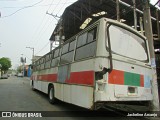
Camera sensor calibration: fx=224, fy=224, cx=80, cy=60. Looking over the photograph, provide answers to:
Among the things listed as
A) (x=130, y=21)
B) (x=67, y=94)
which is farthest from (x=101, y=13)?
(x=67, y=94)

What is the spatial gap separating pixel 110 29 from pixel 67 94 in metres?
3.03

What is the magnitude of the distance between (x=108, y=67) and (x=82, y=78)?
1.09 metres

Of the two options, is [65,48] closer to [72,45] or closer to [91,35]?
[72,45]

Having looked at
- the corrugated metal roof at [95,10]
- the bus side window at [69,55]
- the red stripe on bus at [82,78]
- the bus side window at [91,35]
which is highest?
the corrugated metal roof at [95,10]

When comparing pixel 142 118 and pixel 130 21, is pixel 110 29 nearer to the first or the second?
pixel 142 118

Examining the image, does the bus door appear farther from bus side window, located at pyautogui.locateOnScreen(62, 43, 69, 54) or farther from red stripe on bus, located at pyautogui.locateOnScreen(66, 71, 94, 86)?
bus side window, located at pyautogui.locateOnScreen(62, 43, 69, 54)

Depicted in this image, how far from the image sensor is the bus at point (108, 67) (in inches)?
245

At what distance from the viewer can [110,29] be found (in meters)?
6.83

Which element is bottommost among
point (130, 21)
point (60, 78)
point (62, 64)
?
point (60, 78)

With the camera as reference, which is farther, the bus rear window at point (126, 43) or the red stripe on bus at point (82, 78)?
the bus rear window at point (126, 43)

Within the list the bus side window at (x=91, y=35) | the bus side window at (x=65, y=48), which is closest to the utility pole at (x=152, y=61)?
the bus side window at (x=91, y=35)

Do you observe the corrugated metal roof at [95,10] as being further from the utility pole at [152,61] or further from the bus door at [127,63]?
the bus door at [127,63]

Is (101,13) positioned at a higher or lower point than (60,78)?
higher

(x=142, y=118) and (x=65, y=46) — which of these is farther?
(x=65, y=46)
